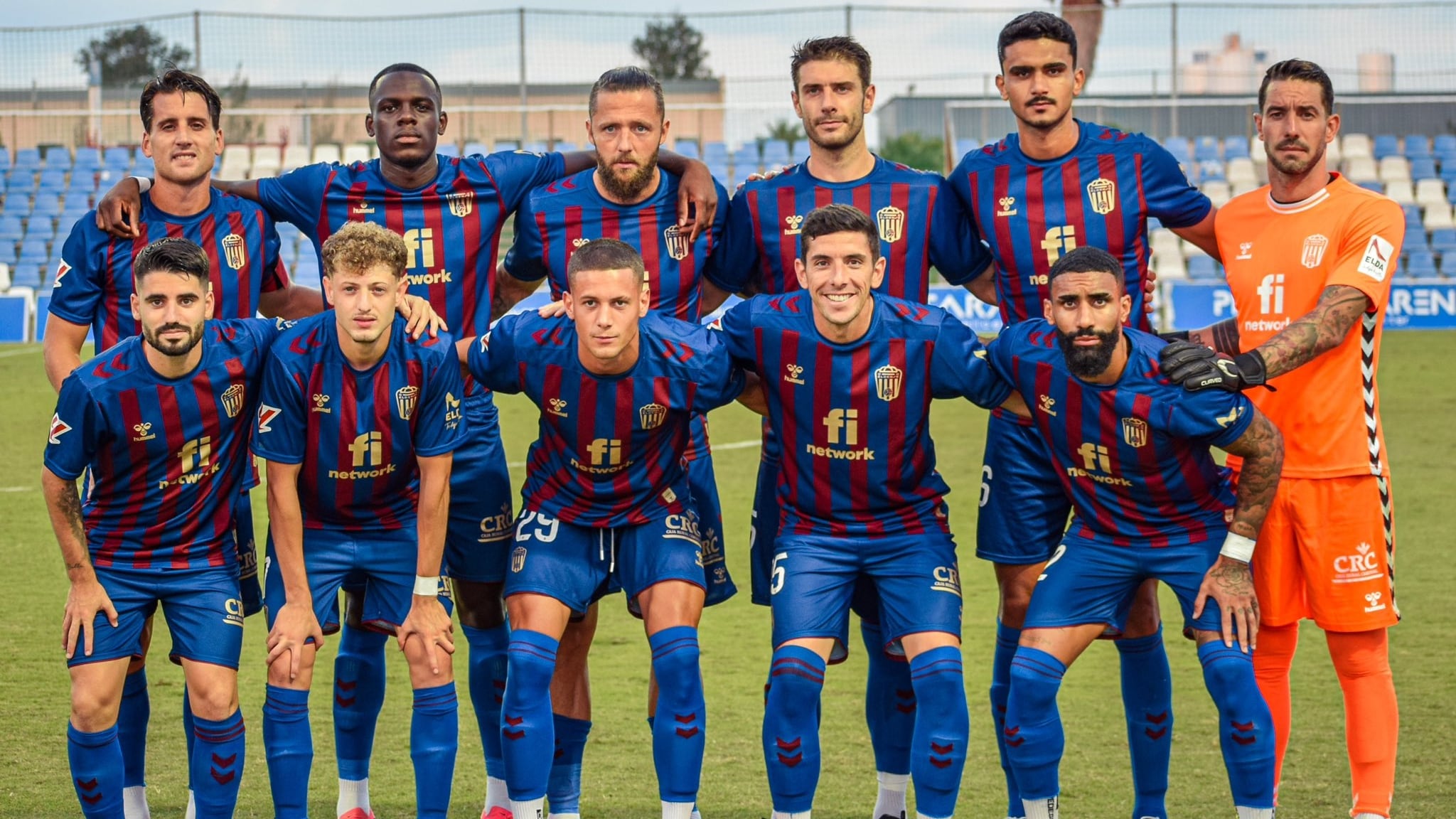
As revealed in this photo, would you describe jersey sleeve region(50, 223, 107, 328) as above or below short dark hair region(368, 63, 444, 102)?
below

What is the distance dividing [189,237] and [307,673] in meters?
1.55

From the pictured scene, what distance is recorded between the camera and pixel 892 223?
5168 mm

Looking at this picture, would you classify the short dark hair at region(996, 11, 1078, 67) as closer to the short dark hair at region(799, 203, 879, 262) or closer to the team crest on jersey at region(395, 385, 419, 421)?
the short dark hair at region(799, 203, 879, 262)

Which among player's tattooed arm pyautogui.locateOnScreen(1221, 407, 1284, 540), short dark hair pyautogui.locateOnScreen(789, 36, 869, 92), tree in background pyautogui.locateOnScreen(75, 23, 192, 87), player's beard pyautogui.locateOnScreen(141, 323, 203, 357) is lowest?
player's tattooed arm pyautogui.locateOnScreen(1221, 407, 1284, 540)

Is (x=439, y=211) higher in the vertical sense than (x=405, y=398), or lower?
higher

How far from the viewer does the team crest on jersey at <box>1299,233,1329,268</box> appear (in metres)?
4.87

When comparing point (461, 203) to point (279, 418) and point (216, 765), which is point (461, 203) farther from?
point (216, 765)

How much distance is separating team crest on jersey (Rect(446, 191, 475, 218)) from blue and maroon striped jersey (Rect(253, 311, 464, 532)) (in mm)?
638

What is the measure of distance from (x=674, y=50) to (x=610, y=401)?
76.2 ft

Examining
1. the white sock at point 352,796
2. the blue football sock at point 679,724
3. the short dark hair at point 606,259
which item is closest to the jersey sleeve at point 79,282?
the short dark hair at point 606,259

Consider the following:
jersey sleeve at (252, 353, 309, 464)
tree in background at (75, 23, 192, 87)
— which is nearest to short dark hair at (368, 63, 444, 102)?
jersey sleeve at (252, 353, 309, 464)

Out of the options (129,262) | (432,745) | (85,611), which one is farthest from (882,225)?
(85,611)

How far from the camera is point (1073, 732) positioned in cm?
622

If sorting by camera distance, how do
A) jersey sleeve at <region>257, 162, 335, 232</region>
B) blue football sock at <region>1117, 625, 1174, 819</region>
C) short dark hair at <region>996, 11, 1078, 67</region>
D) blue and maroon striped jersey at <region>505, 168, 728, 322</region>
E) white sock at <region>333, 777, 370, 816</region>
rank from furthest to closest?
jersey sleeve at <region>257, 162, 335, 232</region>
blue and maroon striped jersey at <region>505, 168, 728, 322</region>
white sock at <region>333, 777, 370, 816</region>
short dark hair at <region>996, 11, 1078, 67</region>
blue football sock at <region>1117, 625, 1174, 819</region>
